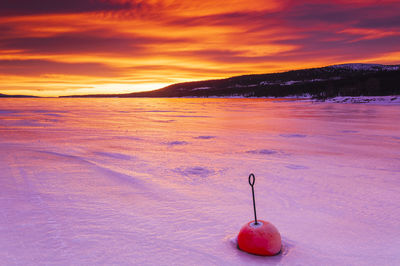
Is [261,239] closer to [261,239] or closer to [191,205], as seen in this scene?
[261,239]

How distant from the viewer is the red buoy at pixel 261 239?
7.64 ft

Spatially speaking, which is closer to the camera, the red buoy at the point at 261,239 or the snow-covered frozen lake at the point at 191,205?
the red buoy at the point at 261,239

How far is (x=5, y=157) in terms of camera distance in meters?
5.88

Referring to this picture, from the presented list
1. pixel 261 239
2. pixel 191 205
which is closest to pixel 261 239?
pixel 261 239

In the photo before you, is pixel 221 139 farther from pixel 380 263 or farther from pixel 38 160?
pixel 380 263

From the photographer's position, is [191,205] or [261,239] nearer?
[261,239]

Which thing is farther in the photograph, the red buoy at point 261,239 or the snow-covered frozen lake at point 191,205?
the snow-covered frozen lake at point 191,205

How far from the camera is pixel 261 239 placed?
2322 mm

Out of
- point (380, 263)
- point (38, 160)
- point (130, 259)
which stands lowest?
point (380, 263)

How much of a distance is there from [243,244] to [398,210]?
77.9 inches

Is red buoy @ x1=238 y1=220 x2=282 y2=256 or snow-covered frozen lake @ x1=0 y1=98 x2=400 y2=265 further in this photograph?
snow-covered frozen lake @ x1=0 y1=98 x2=400 y2=265

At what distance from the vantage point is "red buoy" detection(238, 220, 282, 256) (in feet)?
7.64

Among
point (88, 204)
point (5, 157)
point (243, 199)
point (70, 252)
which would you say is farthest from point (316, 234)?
point (5, 157)

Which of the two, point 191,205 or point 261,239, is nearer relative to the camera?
point 261,239
